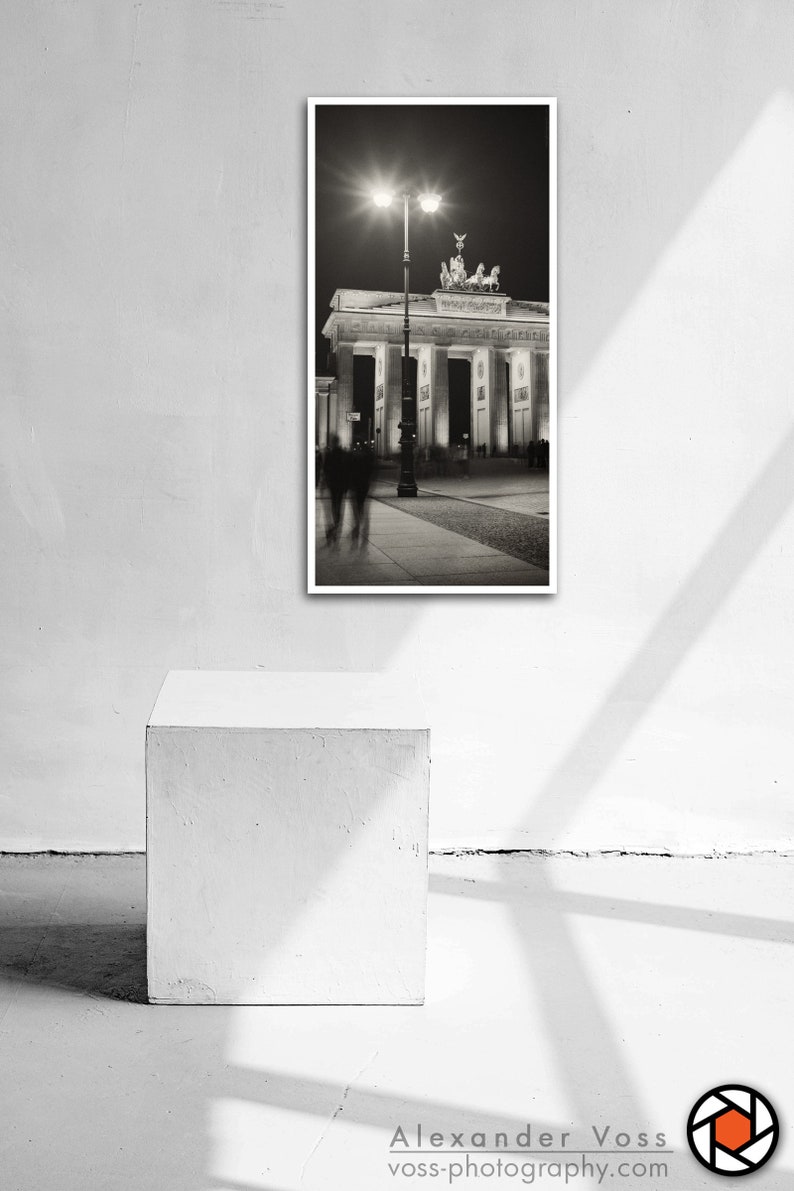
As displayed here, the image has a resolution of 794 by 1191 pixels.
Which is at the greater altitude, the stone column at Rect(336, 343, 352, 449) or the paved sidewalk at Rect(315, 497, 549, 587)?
the stone column at Rect(336, 343, 352, 449)

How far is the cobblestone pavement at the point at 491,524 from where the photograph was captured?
3998 millimetres

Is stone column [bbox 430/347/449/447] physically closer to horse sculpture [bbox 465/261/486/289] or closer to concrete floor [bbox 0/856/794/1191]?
horse sculpture [bbox 465/261/486/289]

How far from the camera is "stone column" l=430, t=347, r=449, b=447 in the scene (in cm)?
399

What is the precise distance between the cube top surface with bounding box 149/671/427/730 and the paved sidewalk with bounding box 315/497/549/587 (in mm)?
680

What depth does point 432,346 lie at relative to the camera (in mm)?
3988

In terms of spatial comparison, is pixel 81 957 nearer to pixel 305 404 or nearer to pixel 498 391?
pixel 305 404

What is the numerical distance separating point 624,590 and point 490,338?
3.26 feet

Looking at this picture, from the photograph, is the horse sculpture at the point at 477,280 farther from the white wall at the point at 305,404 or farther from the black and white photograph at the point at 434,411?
the white wall at the point at 305,404

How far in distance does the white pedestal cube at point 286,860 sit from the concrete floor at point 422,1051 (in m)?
0.09

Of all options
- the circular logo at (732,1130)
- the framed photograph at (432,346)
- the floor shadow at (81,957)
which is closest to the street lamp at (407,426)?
the framed photograph at (432,346)

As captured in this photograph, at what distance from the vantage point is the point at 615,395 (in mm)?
3990

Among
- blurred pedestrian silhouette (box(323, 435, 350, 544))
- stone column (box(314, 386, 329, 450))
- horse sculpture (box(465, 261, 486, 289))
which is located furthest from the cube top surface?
horse sculpture (box(465, 261, 486, 289))

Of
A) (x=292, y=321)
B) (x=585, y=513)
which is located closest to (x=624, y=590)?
(x=585, y=513)

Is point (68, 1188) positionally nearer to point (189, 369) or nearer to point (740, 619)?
point (189, 369)
